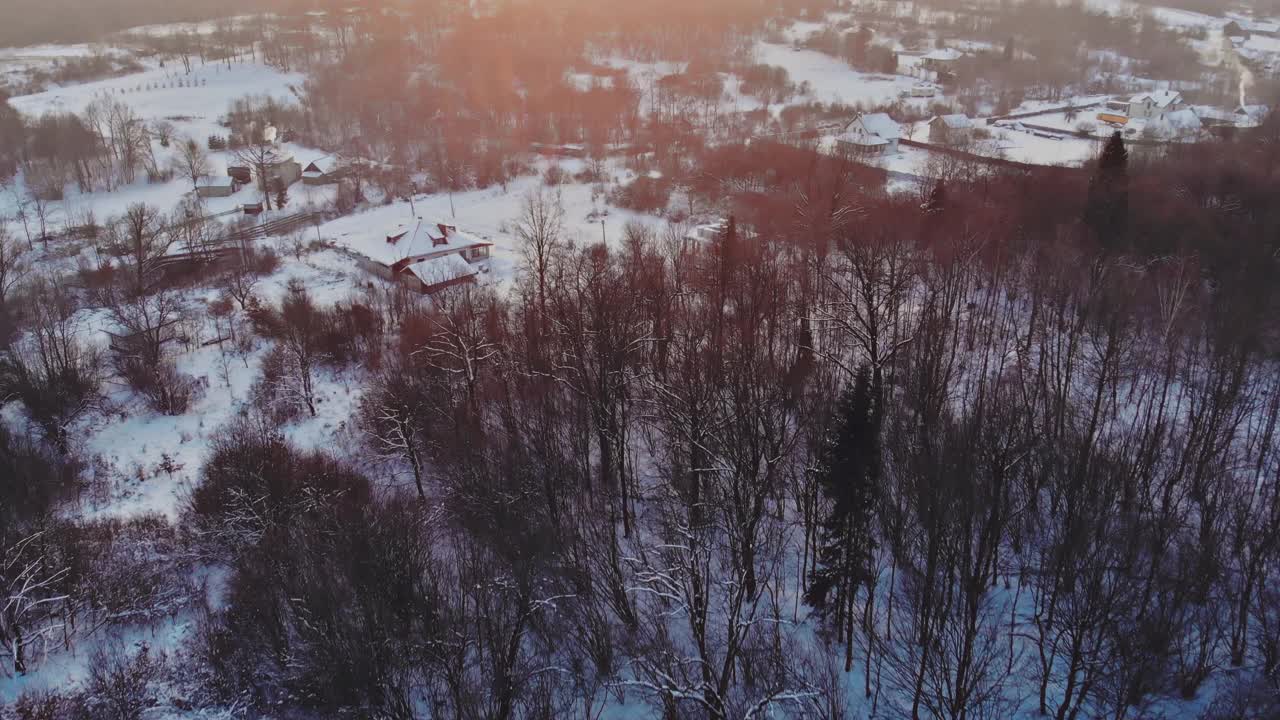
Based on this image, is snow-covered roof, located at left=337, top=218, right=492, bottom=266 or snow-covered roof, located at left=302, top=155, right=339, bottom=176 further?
snow-covered roof, located at left=302, top=155, right=339, bottom=176

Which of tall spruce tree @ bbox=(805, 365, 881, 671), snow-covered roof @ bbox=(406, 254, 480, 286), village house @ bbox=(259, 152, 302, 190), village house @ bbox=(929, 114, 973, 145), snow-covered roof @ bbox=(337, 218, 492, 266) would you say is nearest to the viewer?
tall spruce tree @ bbox=(805, 365, 881, 671)

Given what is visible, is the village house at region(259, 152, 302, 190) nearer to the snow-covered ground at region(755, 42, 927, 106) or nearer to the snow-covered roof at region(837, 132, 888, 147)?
the snow-covered roof at region(837, 132, 888, 147)

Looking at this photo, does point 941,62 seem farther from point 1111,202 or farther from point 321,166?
point 321,166

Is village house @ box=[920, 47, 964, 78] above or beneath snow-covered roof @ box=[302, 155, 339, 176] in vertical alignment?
above

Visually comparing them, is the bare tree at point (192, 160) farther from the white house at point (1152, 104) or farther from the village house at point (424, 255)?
the white house at point (1152, 104)

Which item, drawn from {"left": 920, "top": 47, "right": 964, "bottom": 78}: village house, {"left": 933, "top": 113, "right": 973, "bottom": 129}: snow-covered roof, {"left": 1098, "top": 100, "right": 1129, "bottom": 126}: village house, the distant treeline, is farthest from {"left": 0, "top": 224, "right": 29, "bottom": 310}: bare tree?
{"left": 920, "top": 47, "right": 964, "bottom": 78}: village house

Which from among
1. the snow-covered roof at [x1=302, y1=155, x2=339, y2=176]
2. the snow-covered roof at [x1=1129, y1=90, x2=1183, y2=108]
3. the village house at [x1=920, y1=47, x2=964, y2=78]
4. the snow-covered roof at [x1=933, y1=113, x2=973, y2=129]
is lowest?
the snow-covered roof at [x1=302, y1=155, x2=339, y2=176]
